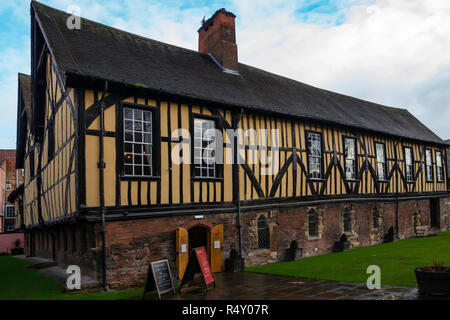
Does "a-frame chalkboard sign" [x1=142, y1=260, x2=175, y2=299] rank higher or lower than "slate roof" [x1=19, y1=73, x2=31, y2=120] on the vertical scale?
lower

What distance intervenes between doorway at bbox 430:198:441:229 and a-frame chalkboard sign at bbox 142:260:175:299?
69.9 ft

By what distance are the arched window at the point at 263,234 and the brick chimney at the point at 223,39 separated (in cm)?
700

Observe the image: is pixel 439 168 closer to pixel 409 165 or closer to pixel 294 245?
pixel 409 165

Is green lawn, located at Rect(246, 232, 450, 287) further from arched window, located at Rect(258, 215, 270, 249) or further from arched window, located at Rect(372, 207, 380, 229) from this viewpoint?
arched window, located at Rect(372, 207, 380, 229)

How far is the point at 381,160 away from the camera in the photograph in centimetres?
2005

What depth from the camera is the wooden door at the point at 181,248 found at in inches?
436

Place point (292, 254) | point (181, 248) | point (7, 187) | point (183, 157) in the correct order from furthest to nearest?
point (7, 187) → point (292, 254) → point (183, 157) → point (181, 248)

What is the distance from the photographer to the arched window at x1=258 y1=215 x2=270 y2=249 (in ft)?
45.3

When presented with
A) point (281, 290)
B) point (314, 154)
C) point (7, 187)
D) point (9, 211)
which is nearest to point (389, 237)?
point (314, 154)

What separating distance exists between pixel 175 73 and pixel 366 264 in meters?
9.11

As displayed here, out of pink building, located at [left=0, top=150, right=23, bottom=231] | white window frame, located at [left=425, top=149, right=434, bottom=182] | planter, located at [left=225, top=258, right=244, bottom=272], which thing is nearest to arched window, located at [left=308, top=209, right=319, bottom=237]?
planter, located at [left=225, top=258, right=244, bottom=272]

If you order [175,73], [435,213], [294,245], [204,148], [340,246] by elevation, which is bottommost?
[340,246]

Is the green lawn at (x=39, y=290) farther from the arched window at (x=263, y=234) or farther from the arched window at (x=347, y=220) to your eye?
the arched window at (x=347, y=220)
